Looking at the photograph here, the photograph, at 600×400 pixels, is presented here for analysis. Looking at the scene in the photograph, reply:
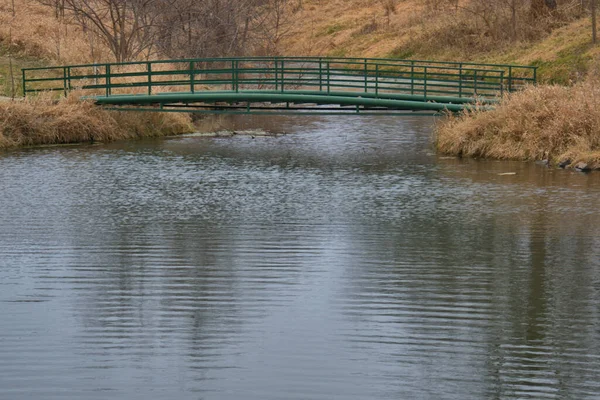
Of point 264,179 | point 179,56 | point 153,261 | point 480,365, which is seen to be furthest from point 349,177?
point 179,56

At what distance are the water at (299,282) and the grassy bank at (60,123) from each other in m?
4.12

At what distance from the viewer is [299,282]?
14703 mm

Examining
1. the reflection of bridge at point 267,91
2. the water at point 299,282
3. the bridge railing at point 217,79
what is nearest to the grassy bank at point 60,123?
the reflection of bridge at point 267,91

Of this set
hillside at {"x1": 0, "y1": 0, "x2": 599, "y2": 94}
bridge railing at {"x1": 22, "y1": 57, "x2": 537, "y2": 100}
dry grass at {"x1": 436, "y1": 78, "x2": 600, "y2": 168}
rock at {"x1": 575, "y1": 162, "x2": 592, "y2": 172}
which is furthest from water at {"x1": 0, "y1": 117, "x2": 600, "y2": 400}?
hillside at {"x1": 0, "y1": 0, "x2": 599, "y2": 94}

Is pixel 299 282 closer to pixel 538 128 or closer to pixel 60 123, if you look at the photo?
pixel 538 128

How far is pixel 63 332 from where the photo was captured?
12438 mm

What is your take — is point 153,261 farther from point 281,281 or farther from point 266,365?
point 266,365

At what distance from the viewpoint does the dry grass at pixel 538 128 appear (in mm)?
25875

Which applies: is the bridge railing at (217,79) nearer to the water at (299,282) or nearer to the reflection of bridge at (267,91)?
the reflection of bridge at (267,91)

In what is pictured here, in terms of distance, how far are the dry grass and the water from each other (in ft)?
3.03

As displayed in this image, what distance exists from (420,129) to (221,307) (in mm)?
22601

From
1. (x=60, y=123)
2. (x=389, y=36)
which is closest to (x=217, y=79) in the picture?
(x=60, y=123)

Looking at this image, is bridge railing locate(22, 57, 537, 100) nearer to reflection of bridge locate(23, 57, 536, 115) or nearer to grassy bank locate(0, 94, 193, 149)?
reflection of bridge locate(23, 57, 536, 115)

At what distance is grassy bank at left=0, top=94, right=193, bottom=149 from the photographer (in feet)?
99.8
